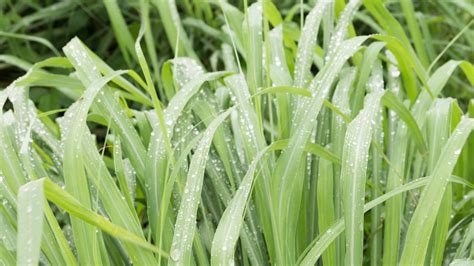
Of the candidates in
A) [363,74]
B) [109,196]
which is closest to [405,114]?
[363,74]

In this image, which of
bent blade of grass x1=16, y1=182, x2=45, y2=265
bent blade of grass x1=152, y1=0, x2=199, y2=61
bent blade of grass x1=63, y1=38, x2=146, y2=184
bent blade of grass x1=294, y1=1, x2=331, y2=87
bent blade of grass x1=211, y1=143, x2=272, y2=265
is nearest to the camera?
bent blade of grass x1=16, y1=182, x2=45, y2=265

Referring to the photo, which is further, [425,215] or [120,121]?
[120,121]

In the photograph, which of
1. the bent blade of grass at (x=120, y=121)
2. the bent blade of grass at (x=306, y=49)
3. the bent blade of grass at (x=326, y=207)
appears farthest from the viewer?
the bent blade of grass at (x=306, y=49)

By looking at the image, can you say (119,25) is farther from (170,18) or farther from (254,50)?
(254,50)

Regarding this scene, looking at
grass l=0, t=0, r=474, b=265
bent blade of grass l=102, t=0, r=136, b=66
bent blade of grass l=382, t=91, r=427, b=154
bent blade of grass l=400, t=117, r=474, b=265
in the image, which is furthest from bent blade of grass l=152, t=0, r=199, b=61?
bent blade of grass l=400, t=117, r=474, b=265

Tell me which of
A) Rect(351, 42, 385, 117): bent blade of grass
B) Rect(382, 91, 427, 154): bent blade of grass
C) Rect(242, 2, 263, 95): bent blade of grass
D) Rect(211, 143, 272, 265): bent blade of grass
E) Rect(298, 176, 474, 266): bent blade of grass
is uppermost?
Rect(242, 2, 263, 95): bent blade of grass

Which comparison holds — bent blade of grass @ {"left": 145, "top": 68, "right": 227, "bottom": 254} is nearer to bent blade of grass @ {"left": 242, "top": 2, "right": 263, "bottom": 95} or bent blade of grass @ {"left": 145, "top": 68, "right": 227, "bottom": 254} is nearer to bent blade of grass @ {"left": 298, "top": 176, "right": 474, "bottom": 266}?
bent blade of grass @ {"left": 242, "top": 2, "right": 263, "bottom": 95}

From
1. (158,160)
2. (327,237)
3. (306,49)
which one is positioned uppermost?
(306,49)

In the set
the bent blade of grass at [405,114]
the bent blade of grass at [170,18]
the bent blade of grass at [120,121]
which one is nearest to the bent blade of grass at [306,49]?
the bent blade of grass at [405,114]

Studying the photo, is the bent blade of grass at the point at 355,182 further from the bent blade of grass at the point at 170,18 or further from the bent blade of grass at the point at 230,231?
the bent blade of grass at the point at 170,18
